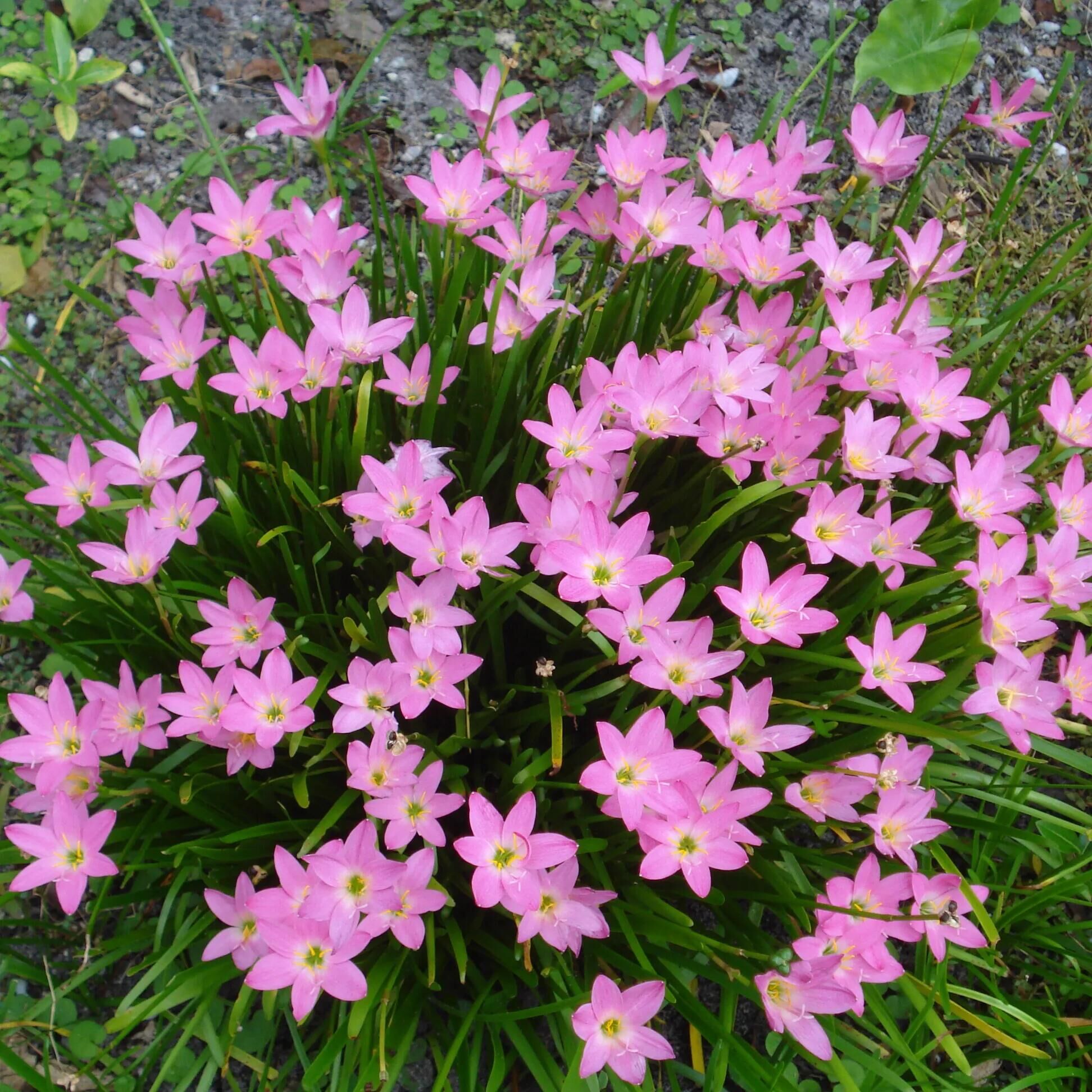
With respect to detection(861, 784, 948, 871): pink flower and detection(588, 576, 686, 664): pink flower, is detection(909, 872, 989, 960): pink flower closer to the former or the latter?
detection(861, 784, 948, 871): pink flower

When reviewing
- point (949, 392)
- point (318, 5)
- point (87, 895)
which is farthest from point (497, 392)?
point (318, 5)

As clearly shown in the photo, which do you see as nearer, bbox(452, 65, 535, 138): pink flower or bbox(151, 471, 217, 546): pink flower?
bbox(151, 471, 217, 546): pink flower

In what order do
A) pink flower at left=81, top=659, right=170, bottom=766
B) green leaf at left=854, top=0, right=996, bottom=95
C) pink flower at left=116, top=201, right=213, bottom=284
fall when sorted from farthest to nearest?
green leaf at left=854, top=0, right=996, bottom=95 → pink flower at left=116, top=201, right=213, bottom=284 → pink flower at left=81, top=659, right=170, bottom=766

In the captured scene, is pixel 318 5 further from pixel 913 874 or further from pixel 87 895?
pixel 913 874

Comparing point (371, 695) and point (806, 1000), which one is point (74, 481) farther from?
point (806, 1000)

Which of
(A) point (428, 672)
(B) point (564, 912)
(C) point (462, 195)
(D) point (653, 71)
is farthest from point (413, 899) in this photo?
(D) point (653, 71)

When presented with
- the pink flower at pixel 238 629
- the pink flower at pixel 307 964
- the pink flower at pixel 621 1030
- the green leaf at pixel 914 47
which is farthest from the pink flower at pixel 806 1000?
the green leaf at pixel 914 47

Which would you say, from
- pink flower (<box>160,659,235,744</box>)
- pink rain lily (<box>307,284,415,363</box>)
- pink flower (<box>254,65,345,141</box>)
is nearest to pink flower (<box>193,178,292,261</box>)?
pink flower (<box>254,65,345,141</box>)

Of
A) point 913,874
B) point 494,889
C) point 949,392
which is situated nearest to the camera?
point 494,889
